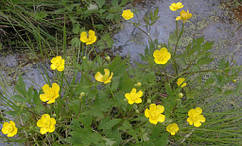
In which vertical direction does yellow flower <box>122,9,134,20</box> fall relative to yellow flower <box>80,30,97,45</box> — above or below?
above

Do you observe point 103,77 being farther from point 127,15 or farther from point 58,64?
point 127,15

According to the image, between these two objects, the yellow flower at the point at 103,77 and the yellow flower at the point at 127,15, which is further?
the yellow flower at the point at 127,15

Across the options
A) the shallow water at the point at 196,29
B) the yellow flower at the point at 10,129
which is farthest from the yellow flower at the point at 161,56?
the yellow flower at the point at 10,129

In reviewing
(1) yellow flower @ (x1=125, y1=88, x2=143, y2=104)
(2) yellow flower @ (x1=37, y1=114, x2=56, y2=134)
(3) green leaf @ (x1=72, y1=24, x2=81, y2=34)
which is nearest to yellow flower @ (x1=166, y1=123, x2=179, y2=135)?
(1) yellow flower @ (x1=125, y1=88, x2=143, y2=104)

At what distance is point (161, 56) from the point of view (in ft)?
5.12

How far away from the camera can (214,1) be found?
7.22 feet

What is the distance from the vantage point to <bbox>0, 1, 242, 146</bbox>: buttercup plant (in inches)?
53.6

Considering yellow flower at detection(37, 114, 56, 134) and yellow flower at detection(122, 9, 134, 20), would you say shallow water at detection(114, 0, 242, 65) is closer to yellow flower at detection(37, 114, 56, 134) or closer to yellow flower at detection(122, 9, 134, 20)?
yellow flower at detection(122, 9, 134, 20)

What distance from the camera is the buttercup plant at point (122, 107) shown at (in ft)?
4.46

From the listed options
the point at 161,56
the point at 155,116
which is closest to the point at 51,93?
the point at 155,116

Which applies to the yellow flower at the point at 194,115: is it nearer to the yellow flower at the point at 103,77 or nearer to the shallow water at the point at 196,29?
the yellow flower at the point at 103,77

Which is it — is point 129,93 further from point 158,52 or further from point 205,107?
point 205,107

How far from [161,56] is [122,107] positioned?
44cm

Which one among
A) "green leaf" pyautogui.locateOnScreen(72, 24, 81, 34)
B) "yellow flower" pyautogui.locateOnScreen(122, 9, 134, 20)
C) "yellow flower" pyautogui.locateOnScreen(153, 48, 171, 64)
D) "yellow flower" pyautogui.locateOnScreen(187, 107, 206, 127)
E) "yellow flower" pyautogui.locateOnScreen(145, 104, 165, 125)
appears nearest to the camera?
"yellow flower" pyautogui.locateOnScreen(145, 104, 165, 125)
